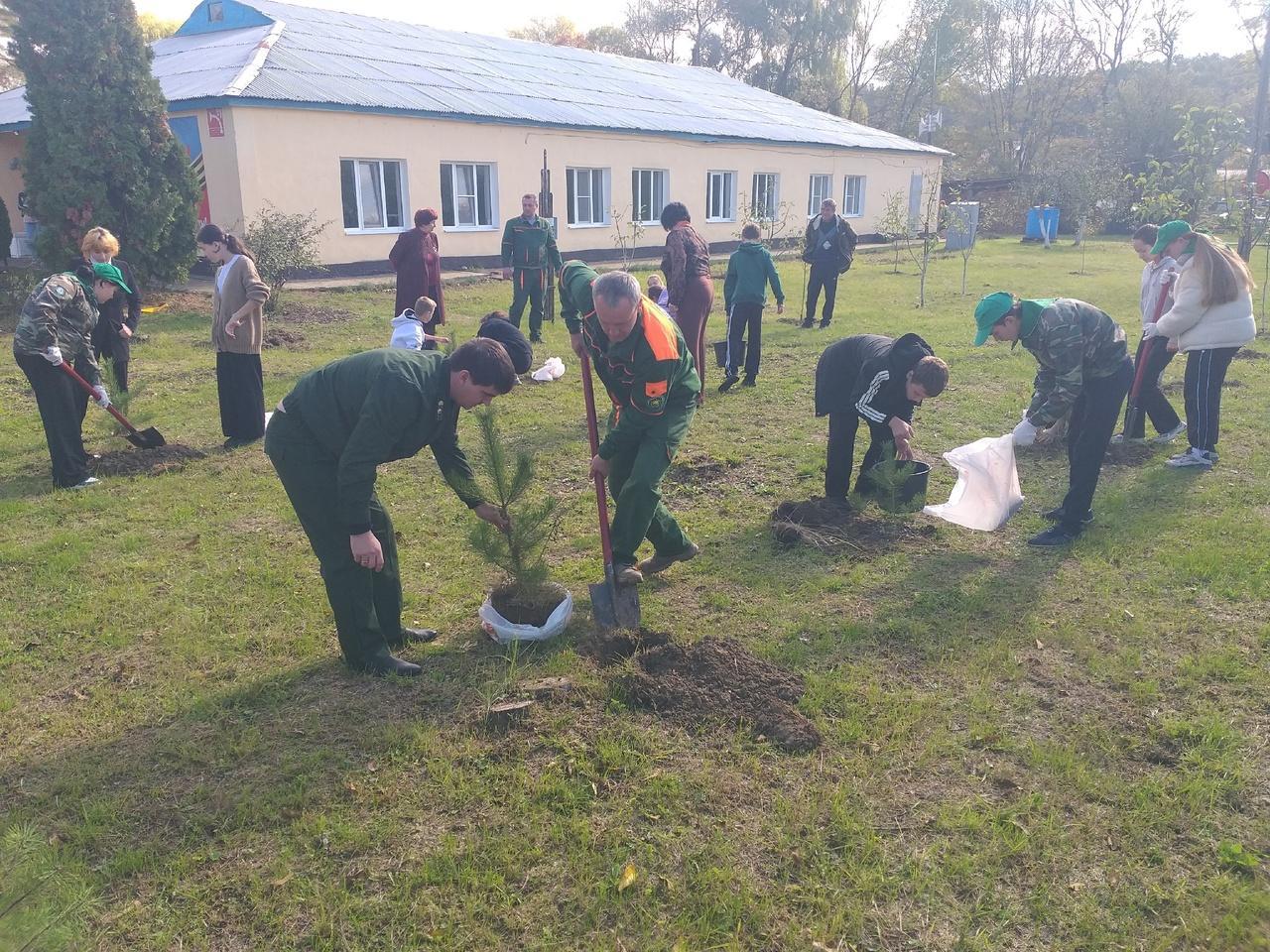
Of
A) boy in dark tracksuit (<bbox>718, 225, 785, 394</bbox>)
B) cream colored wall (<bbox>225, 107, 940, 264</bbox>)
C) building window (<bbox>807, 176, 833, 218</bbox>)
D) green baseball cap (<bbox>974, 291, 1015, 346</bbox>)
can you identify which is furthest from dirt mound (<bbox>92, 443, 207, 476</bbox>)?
building window (<bbox>807, 176, 833, 218</bbox>)

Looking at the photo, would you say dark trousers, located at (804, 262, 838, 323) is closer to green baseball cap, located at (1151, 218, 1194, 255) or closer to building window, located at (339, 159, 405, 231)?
green baseball cap, located at (1151, 218, 1194, 255)

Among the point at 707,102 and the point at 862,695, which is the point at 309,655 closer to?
the point at 862,695

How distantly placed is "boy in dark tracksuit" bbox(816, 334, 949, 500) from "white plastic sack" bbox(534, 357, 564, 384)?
14.6 ft

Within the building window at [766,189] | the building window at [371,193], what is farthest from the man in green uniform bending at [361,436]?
the building window at [766,189]

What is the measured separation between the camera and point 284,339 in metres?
11.4

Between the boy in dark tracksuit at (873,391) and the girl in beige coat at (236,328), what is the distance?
164 inches

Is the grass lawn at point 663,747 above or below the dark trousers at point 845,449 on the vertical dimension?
below

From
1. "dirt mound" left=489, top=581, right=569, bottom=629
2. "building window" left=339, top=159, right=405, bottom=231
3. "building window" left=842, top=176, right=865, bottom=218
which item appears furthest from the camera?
"building window" left=842, top=176, right=865, bottom=218

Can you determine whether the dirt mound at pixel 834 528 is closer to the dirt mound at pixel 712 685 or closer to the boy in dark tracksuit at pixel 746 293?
the dirt mound at pixel 712 685

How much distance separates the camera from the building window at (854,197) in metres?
29.8

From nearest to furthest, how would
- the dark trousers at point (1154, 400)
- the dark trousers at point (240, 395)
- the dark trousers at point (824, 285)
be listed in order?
the dark trousers at point (240, 395), the dark trousers at point (1154, 400), the dark trousers at point (824, 285)

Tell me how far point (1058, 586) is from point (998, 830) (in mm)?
2171

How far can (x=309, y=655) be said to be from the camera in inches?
162

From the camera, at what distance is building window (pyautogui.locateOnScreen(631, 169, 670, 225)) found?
2250 cm
